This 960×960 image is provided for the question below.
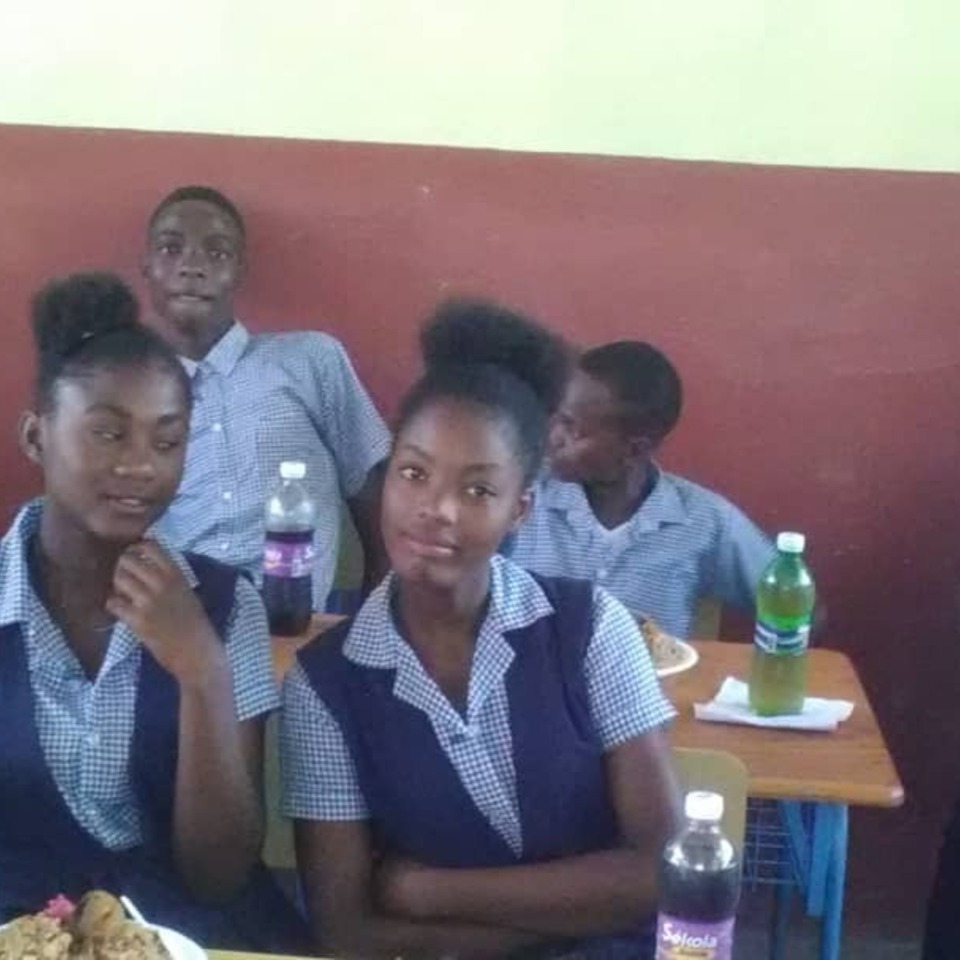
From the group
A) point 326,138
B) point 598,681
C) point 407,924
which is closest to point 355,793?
point 407,924

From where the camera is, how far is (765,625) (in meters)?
2.56

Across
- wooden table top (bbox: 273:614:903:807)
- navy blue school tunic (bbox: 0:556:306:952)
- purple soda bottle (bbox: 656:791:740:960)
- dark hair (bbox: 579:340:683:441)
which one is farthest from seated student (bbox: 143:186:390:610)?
purple soda bottle (bbox: 656:791:740:960)

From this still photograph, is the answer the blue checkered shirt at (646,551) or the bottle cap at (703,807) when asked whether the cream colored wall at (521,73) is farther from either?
the bottle cap at (703,807)

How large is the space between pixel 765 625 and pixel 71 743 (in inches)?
43.5

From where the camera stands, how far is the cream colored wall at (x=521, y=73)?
10.4ft

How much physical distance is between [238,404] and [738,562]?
1010 mm

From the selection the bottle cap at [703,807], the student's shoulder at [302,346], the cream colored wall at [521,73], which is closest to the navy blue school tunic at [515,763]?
the bottle cap at [703,807]

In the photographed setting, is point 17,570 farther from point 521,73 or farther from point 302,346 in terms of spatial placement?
point 521,73

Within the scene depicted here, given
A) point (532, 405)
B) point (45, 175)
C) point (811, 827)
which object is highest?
point (45, 175)

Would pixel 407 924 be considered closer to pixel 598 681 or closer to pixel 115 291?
pixel 598 681

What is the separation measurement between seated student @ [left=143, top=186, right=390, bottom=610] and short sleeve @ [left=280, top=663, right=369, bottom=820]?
130cm

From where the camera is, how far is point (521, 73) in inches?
127

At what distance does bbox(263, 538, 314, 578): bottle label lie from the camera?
9.16ft

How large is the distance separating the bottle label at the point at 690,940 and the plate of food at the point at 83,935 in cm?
44
